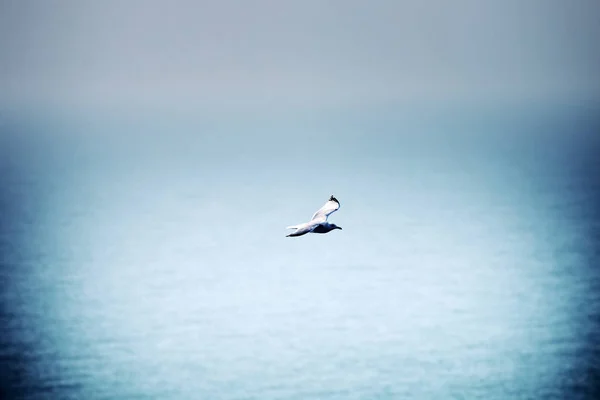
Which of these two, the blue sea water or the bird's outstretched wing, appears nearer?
the bird's outstretched wing

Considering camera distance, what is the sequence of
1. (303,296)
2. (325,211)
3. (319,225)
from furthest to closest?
(303,296)
(325,211)
(319,225)

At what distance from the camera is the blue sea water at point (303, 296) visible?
293ft

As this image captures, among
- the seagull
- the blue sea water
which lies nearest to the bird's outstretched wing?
the seagull

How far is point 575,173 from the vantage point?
171 meters

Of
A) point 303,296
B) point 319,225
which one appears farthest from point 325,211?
point 303,296

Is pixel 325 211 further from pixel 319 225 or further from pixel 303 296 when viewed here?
pixel 303 296

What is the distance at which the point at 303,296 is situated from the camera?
11212 centimetres

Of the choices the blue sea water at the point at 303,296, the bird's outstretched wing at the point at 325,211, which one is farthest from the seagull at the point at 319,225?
the blue sea water at the point at 303,296

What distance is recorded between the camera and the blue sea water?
3519 inches

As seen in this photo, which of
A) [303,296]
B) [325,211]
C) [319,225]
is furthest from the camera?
[303,296]

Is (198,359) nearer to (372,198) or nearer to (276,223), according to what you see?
(276,223)

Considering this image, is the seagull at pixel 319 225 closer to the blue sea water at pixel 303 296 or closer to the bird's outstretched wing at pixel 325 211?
the bird's outstretched wing at pixel 325 211

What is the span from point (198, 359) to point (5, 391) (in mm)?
17101

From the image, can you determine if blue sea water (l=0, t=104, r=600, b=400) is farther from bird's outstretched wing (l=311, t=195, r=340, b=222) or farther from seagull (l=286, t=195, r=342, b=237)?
seagull (l=286, t=195, r=342, b=237)
